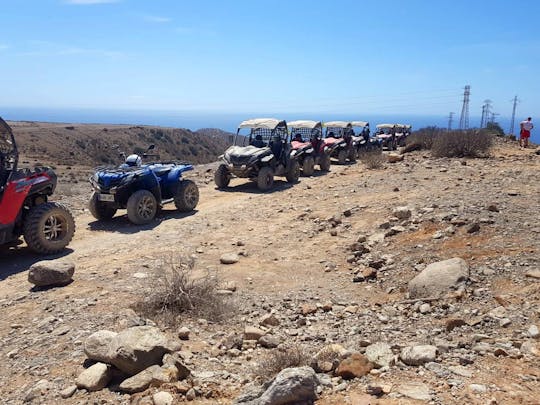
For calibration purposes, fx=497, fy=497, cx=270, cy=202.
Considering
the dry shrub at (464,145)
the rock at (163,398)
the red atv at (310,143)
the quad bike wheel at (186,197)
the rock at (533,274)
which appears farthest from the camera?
the dry shrub at (464,145)

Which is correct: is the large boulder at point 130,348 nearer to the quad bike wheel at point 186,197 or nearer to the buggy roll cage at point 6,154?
the buggy roll cage at point 6,154

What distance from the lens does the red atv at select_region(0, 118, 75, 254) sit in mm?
6695

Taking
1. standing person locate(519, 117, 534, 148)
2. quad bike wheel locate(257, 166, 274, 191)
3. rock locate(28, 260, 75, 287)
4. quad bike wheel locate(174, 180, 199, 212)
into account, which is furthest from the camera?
standing person locate(519, 117, 534, 148)

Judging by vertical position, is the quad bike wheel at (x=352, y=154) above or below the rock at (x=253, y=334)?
above

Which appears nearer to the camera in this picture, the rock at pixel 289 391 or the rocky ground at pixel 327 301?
the rock at pixel 289 391

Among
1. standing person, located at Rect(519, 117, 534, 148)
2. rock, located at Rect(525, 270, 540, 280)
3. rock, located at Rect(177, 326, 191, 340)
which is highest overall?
standing person, located at Rect(519, 117, 534, 148)

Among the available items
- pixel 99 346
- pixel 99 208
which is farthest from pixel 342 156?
pixel 99 346

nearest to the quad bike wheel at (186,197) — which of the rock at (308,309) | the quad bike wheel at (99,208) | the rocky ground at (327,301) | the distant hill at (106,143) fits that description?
the rocky ground at (327,301)

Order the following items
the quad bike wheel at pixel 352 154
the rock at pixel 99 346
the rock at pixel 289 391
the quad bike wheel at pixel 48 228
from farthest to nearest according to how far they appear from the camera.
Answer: the quad bike wheel at pixel 352 154
the quad bike wheel at pixel 48 228
the rock at pixel 99 346
the rock at pixel 289 391

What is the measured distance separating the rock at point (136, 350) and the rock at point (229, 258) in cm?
293

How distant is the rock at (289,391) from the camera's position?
2.89 meters

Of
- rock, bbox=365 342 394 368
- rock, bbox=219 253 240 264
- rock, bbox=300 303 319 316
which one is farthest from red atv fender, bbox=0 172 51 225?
rock, bbox=365 342 394 368

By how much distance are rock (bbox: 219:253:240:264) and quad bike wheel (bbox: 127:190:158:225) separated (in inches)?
107

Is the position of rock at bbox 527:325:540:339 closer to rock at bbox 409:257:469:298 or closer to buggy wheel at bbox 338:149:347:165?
rock at bbox 409:257:469:298
